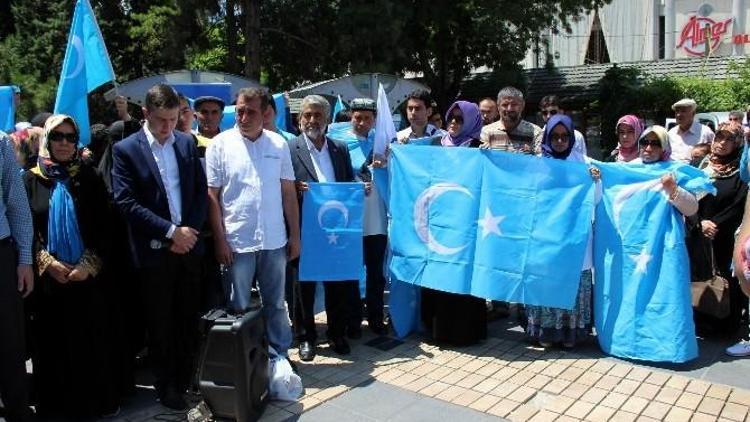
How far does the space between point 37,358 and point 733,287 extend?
5.11 meters

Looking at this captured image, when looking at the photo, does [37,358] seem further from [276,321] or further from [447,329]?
[447,329]

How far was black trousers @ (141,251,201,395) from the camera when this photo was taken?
388cm

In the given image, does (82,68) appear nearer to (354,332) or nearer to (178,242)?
(178,242)

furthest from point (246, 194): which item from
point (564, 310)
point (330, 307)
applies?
point (564, 310)

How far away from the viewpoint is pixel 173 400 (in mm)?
3939

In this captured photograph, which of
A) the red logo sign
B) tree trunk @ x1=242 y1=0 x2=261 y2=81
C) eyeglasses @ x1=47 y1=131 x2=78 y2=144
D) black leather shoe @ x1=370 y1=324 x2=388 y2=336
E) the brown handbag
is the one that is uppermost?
the red logo sign

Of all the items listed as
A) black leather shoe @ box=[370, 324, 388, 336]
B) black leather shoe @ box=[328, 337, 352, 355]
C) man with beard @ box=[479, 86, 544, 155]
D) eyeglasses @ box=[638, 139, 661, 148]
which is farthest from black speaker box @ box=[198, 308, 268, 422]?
eyeglasses @ box=[638, 139, 661, 148]

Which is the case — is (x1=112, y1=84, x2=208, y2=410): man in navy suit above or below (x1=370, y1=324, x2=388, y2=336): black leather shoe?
above

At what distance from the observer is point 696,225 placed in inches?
195

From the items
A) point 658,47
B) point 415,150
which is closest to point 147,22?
point 415,150

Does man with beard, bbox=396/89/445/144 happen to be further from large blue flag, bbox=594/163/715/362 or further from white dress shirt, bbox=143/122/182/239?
white dress shirt, bbox=143/122/182/239

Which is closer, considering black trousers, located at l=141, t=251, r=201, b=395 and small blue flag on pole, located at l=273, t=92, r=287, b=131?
black trousers, located at l=141, t=251, r=201, b=395

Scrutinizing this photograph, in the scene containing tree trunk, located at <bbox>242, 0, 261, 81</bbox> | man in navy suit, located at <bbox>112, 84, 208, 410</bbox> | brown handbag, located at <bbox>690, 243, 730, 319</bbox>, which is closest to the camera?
man in navy suit, located at <bbox>112, 84, 208, 410</bbox>

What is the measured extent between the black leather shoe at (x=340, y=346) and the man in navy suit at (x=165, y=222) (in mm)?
1248
